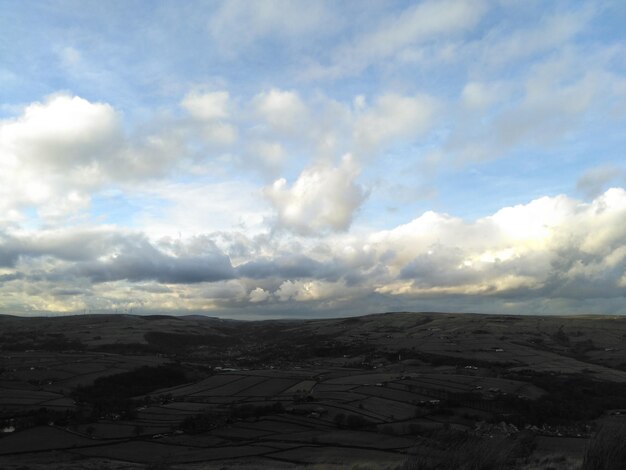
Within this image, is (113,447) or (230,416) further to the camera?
(230,416)

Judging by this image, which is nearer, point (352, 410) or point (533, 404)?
point (352, 410)

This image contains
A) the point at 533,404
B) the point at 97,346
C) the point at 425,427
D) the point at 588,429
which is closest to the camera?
the point at 425,427

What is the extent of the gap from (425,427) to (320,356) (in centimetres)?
6144

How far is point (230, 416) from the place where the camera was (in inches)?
1310

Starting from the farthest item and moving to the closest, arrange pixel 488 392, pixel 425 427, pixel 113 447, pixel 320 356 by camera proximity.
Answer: pixel 320 356 < pixel 488 392 < pixel 425 427 < pixel 113 447

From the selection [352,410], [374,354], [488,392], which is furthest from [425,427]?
[374,354]

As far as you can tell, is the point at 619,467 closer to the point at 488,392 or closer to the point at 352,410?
the point at 352,410

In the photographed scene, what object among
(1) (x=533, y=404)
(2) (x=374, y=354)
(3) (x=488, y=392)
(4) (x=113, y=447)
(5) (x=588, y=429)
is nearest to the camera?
(4) (x=113, y=447)

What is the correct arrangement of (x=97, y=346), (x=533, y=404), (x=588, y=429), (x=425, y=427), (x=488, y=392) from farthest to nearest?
(x=97, y=346), (x=488, y=392), (x=533, y=404), (x=588, y=429), (x=425, y=427)

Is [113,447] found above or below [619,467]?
below

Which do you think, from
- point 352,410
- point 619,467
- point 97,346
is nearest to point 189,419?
point 352,410

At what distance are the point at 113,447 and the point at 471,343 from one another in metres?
80.6

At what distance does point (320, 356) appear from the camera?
298 feet

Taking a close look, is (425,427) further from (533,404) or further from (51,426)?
(51,426)
